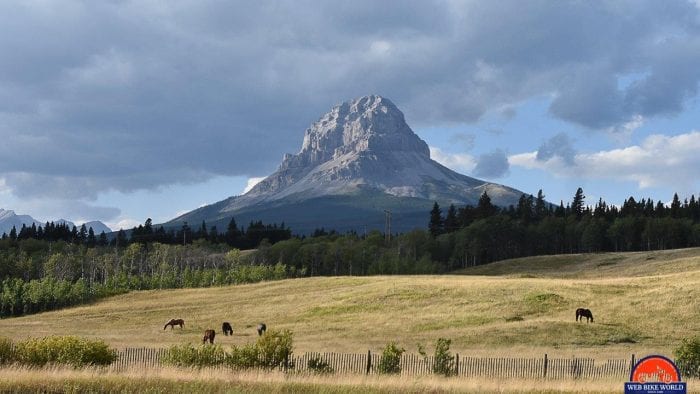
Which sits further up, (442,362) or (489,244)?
(489,244)

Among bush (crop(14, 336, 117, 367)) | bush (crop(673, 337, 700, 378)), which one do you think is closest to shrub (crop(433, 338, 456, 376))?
bush (crop(673, 337, 700, 378))

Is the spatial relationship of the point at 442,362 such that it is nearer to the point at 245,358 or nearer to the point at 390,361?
the point at 390,361

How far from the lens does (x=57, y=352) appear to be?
32.1 metres

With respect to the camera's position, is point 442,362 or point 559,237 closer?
point 442,362

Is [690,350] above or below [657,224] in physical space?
below

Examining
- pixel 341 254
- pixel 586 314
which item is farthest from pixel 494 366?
pixel 341 254

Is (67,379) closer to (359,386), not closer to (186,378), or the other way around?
(186,378)

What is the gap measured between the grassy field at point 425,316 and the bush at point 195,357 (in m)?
17.1

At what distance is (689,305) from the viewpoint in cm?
6681

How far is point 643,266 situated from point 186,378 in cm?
11577

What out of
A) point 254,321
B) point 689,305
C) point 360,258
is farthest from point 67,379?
point 360,258

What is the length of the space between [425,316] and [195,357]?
128 feet

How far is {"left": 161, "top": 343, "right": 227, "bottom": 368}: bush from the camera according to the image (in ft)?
109

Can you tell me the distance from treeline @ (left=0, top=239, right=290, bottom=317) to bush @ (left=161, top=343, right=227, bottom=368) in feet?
312
